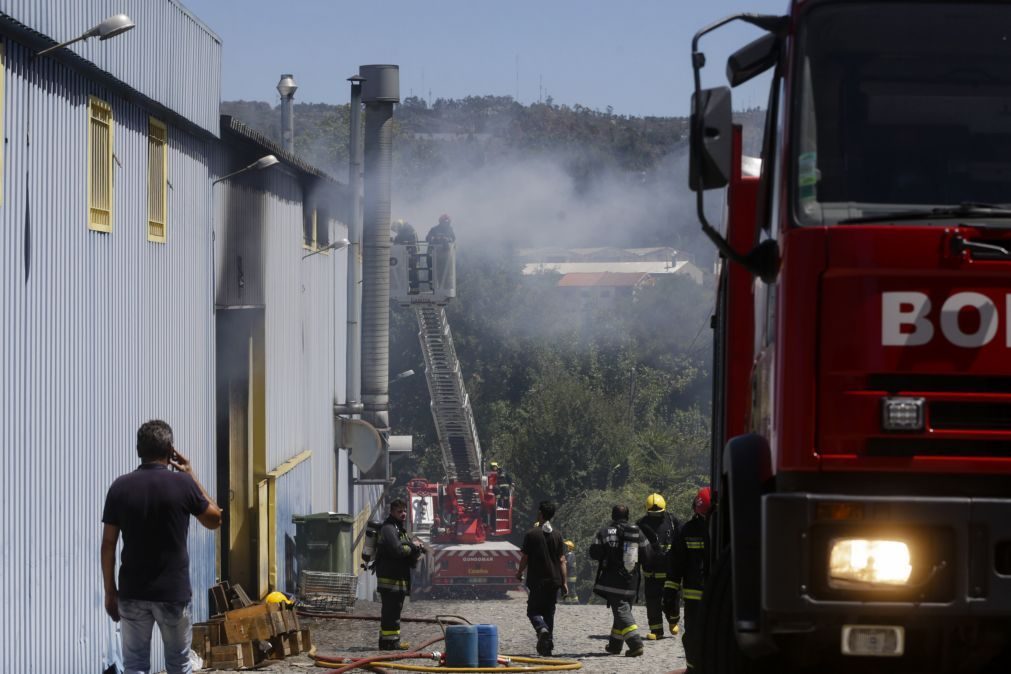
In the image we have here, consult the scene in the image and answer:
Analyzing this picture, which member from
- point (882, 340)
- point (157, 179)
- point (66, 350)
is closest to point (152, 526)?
point (66, 350)

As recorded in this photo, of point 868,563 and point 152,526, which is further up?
point 868,563

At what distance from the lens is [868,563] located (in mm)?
5176

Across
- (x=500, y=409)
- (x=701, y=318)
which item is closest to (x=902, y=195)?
(x=500, y=409)

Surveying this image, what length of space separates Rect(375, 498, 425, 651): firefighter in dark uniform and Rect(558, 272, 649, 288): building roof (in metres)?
111

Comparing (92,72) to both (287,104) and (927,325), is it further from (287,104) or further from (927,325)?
(287,104)

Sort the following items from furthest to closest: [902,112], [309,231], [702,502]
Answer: [309,231]
[702,502]
[902,112]

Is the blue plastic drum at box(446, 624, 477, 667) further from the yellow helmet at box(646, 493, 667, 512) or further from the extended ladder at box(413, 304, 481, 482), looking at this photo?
the extended ladder at box(413, 304, 481, 482)

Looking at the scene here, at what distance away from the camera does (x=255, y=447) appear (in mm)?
19250

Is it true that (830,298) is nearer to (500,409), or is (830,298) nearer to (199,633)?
(199,633)

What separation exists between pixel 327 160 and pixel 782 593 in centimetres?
8898

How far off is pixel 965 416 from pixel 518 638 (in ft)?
40.8

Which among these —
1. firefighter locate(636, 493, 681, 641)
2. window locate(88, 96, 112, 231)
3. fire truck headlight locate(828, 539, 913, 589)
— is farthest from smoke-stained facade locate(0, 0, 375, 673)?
fire truck headlight locate(828, 539, 913, 589)

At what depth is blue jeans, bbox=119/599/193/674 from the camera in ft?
26.4

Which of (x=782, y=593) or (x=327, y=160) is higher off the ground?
(x=327, y=160)
